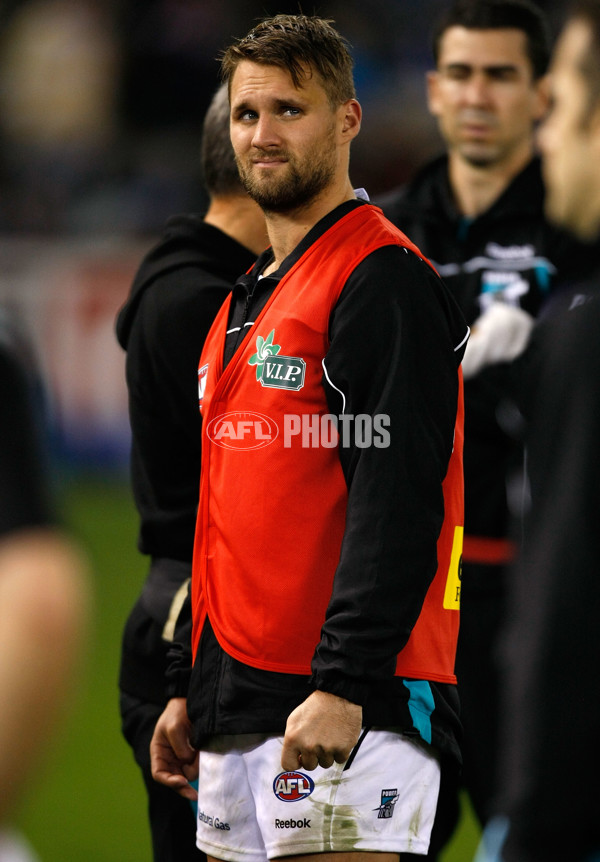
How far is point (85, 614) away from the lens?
124 cm

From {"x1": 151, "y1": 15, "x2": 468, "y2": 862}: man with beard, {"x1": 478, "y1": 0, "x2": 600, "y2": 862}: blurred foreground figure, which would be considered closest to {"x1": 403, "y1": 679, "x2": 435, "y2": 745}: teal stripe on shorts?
{"x1": 151, "y1": 15, "x2": 468, "y2": 862}: man with beard

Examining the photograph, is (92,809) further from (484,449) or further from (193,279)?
(193,279)

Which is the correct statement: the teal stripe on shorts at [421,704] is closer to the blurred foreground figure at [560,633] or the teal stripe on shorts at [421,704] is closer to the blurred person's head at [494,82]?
the blurred foreground figure at [560,633]

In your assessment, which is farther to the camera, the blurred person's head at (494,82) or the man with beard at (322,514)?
the blurred person's head at (494,82)

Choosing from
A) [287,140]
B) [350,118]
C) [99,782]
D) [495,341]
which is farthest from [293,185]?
[99,782]

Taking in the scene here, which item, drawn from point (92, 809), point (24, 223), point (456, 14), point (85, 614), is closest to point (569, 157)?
point (85, 614)

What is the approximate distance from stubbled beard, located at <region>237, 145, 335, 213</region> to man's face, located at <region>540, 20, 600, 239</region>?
33.5 inches

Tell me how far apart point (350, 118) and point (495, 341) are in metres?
1.29

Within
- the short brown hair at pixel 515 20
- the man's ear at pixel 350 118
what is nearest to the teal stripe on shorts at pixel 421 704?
the man's ear at pixel 350 118

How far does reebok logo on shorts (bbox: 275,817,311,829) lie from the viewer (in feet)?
7.93

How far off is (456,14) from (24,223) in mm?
7344

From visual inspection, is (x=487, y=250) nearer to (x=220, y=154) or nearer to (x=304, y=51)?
(x=220, y=154)

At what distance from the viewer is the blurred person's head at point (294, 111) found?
2617 millimetres

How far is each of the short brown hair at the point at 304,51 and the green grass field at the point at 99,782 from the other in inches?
90.8
